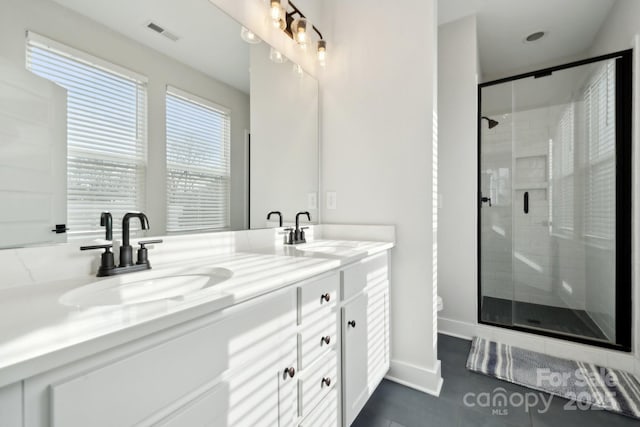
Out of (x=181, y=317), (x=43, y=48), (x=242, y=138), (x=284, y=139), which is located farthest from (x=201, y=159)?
(x=181, y=317)

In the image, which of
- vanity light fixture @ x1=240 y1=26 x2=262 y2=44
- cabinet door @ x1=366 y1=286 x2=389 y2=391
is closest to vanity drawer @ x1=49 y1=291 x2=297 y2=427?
cabinet door @ x1=366 y1=286 x2=389 y2=391

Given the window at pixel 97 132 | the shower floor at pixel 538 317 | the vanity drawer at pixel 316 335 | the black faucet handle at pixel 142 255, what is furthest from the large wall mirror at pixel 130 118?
the shower floor at pixel 538 317

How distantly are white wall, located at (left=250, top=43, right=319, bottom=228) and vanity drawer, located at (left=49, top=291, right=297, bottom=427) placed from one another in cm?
78

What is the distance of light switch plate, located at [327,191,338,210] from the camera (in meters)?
1.96

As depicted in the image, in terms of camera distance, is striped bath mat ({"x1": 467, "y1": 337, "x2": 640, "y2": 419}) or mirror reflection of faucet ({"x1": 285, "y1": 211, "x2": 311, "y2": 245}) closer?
striped bath mat ({"x1": 467, "y1": 337, "x2": 640, "y2": 419})

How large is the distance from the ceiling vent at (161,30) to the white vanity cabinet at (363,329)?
47.1 inches

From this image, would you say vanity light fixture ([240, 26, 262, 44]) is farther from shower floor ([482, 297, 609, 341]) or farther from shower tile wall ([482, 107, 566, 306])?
shower floor ([482, 297, 609, 341])

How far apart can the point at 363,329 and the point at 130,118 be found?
1.32m

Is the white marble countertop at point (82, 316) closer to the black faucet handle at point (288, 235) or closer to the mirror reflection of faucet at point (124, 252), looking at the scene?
the mirror reflection of faucet at point (124, 252)

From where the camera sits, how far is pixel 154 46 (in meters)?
1.03

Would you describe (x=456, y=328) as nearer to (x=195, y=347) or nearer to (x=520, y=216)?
(x=520, y=216)

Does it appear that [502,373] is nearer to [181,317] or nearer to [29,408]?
[181,317]

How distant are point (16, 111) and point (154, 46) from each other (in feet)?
1.68

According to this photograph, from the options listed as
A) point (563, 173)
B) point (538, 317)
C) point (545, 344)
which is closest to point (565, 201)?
point (563, 173)
